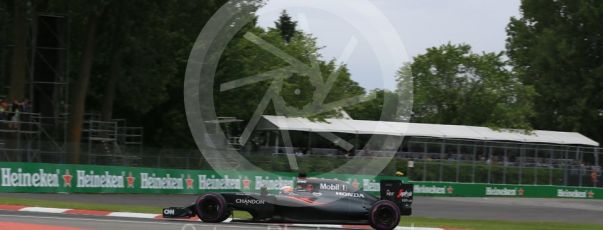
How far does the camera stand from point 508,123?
65188 millimetres

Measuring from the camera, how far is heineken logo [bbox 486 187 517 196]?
50531 mm

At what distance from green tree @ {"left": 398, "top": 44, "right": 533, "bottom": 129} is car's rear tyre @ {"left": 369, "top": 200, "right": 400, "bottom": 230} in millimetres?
47374

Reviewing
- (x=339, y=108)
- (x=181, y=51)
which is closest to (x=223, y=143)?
(x=181, y=51)

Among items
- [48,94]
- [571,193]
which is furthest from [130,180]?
[571,193]

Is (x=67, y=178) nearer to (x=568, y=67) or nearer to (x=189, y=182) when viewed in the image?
(x=189, y=182)

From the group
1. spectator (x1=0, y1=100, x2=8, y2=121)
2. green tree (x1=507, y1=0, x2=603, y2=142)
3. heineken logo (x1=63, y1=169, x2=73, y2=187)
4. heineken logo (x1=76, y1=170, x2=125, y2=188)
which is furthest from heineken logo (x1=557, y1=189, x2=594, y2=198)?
spectator (x1=0, y1=100, x2=8, y2=121)

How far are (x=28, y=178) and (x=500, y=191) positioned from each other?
90.0ft

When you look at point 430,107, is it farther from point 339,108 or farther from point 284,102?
point 284,102

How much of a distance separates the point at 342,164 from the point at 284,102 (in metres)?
9.15

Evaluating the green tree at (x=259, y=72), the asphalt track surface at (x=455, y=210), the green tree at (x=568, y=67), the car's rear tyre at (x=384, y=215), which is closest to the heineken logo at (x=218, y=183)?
the asphalt track surface at (x=455, y=210)

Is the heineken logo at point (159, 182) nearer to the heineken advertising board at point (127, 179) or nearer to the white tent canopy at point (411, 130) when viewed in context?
the heineken advertising board at point (127, 179)

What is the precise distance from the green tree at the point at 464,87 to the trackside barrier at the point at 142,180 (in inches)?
812

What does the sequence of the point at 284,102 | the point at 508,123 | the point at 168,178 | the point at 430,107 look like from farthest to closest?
the point at 430,107
the point at 508,123
the point at 284,102
the point at 168,178

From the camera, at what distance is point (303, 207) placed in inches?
815
